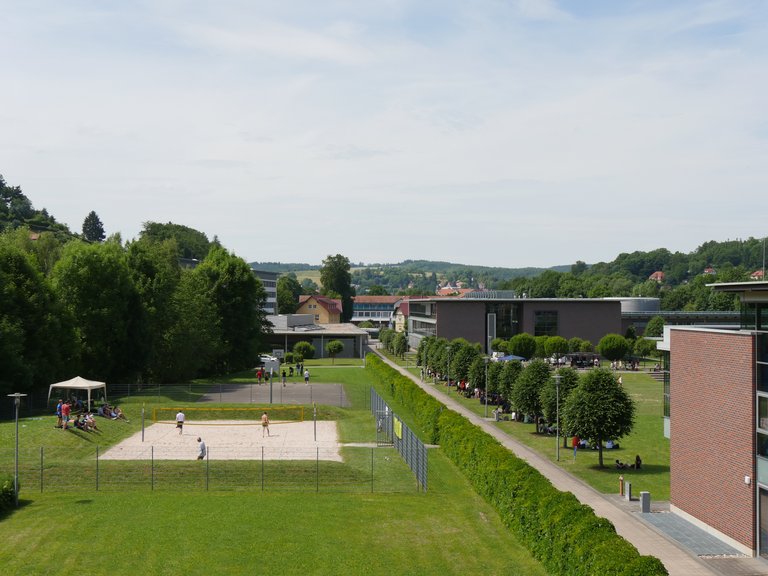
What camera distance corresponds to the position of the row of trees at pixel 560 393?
128 ft

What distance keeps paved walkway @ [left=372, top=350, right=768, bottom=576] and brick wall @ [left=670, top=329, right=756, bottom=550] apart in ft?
2.36

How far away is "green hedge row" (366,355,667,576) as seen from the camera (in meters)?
18.7

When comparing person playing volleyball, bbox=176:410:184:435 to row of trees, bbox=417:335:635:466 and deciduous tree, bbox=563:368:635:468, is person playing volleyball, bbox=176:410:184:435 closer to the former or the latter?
row of trees, bbox=417:335:635:466

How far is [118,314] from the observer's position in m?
65.1

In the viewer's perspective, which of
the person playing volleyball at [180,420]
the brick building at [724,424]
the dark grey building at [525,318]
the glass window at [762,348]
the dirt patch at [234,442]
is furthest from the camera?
the dark grey building at [525,318]

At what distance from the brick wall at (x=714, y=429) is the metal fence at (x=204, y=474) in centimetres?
1096

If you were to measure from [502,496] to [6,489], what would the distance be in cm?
1805

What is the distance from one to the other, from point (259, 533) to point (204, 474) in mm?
9312

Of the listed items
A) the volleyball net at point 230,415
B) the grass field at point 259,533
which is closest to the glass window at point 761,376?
the grass field at point 259,533

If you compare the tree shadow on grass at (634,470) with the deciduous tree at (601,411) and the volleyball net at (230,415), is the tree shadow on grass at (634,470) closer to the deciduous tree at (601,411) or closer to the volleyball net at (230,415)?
the deciduous tree at (601,411)

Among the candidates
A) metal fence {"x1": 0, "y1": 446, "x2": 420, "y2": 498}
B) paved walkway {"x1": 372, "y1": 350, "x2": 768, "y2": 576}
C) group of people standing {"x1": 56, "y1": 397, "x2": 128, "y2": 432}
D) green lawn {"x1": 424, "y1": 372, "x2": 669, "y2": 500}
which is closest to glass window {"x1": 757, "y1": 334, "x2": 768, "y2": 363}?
paved walkway {"x1": 372, "y1": 350, "x2": 768, "y2": 576}

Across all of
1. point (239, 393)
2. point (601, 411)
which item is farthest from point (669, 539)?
point (239, 393)

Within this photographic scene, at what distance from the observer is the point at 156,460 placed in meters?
38.8

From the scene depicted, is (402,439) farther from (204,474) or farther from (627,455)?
(627,455)
